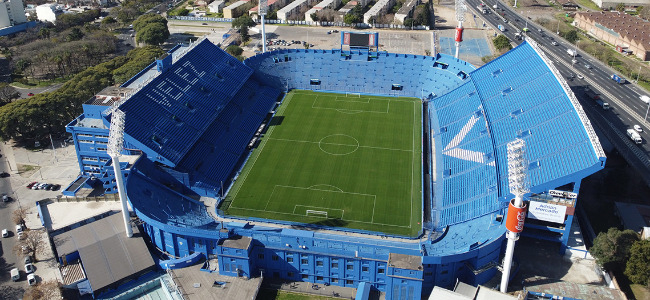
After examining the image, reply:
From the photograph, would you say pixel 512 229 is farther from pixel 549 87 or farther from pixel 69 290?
pixel 69 290

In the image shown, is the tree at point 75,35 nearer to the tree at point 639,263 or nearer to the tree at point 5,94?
the tree at point 5,94

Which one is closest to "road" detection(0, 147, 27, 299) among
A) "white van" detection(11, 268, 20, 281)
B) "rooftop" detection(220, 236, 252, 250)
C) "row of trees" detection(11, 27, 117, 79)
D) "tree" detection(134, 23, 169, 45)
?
"white van" detection(11, 268, 20, 281)

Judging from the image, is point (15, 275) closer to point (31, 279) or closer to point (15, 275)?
point (15, 275)

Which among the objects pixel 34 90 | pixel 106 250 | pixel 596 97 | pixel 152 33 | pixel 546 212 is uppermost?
pixel 152 33

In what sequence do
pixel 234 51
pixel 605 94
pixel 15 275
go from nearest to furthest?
pixel 15 275 < pixel 605 94 < pixel 234 51

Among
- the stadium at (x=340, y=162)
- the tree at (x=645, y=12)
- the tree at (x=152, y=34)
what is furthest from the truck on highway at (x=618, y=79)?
the tree at (x=152, y=34)

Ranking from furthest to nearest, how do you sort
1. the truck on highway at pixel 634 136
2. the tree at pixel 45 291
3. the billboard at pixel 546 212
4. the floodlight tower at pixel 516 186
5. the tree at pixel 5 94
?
the tree at pixel 5 94 → the truck on highway at pixel 634 136 → the billboard at pixel 546 212 → the tree at pixel 45 291 → the floodlight tower at pixel 516 186

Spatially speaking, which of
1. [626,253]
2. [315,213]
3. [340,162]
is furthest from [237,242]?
[626,253]
